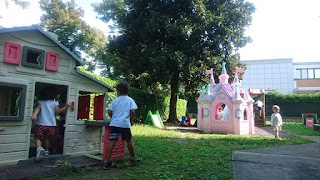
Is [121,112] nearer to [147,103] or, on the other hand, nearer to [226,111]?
[226,111]

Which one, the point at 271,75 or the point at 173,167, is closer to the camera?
the point at 173,167

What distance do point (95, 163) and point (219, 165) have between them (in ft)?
8.95

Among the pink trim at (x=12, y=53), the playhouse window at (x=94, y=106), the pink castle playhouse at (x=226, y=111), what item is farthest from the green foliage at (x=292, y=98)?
the pink trim at (x=12, y=53)

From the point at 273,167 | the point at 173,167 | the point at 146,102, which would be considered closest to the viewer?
the point at 173,167

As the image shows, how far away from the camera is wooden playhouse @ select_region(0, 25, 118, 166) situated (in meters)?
5.48

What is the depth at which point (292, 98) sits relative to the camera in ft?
104

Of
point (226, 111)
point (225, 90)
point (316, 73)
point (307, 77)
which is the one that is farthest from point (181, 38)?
point (316, 73)

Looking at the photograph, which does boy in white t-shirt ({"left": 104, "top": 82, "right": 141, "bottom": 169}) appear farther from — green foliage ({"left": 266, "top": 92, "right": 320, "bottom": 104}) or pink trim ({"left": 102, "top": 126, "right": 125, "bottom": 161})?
green foliage ({"left": 266, "top": 92, "right": 320, "bottom": 104})

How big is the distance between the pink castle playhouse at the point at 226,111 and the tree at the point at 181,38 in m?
3.64

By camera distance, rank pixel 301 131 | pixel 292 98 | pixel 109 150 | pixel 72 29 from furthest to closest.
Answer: pixel 72 29, pixel 292 98, pixel 301 131, pixel 109 150

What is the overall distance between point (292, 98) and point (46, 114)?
31.5m

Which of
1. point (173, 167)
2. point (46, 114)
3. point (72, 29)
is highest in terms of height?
point (72, 29)

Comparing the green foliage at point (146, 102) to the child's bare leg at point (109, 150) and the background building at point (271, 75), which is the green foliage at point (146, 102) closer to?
the child's bare leg at point (109, 150)

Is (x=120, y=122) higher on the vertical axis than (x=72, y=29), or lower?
lower
